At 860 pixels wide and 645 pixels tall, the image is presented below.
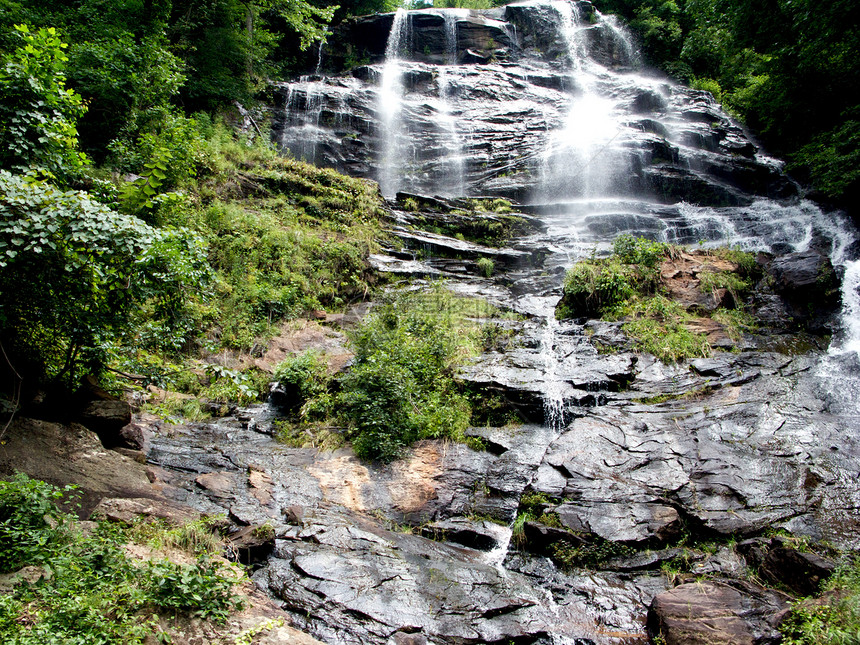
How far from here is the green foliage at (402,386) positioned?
8.01 meters

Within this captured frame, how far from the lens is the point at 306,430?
29.0 feet

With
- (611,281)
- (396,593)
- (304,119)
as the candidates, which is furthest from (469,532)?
(304,119)

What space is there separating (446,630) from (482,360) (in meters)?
5.84

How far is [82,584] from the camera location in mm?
3428

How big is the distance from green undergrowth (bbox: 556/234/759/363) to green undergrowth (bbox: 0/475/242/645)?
28.7 feet

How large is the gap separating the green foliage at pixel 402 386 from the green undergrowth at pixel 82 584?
3.87 metres

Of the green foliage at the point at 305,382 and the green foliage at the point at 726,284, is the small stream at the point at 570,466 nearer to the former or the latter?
the green foliage at the point at 305,382

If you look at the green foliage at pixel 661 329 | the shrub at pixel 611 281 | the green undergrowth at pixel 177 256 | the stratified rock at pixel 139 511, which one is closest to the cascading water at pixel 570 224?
the green foliage at pixel 661 329

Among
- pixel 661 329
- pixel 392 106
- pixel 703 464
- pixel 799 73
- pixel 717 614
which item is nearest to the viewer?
pixel 717 614

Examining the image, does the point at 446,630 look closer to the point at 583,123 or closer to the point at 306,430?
the point at 306,430

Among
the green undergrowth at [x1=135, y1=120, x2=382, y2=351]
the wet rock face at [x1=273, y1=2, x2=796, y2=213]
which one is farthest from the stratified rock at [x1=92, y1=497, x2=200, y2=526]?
the wet rock face at [x1=273, y1=2, x2=796, y2=213]

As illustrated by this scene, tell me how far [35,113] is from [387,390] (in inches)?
231

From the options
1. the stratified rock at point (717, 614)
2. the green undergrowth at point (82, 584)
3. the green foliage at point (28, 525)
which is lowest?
the stratified rock at point (717, 614)

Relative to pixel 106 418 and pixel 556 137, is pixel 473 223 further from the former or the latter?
Result: pixel 106 418
